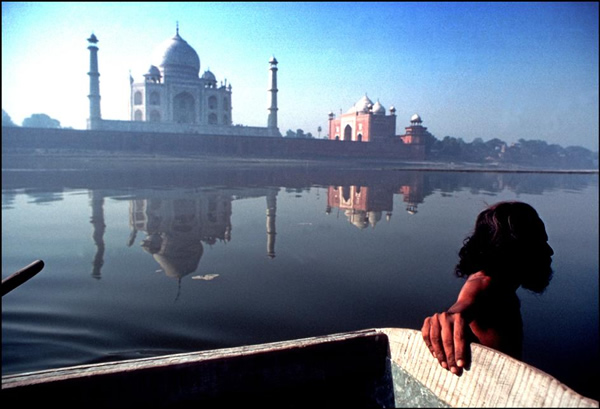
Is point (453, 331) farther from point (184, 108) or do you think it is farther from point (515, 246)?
point (184, 108)

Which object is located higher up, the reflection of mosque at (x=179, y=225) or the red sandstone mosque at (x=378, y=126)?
the red sandstone mosque at (x=378, y=126)

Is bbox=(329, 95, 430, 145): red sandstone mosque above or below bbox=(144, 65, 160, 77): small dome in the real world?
below

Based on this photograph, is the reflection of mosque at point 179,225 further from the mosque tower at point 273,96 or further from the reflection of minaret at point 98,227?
the mosque tower at point 273,96

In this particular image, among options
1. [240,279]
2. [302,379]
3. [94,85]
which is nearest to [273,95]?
[94,85]

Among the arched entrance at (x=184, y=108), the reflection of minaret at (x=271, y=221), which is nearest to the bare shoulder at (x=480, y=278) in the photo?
the reflection of minaret at (x=271, y=221)

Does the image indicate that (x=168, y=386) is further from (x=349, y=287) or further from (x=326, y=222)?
(x=326, y=222)

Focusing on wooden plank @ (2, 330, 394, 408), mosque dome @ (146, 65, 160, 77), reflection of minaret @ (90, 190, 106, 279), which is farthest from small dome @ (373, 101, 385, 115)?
Result: wooden plank @ (2, 330, 394, 408)

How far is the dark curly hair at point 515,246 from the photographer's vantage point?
1143mm

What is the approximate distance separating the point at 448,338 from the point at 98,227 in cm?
514

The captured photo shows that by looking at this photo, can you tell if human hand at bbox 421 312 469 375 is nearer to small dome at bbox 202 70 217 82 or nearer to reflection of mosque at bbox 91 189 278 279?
reflection of mosque at bbox 91 189 278 279

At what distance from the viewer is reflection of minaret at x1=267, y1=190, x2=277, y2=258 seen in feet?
14.0

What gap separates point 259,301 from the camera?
294 cm

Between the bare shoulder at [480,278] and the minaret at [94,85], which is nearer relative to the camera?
the bare shoulder at [480,278]

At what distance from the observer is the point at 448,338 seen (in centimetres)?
106
